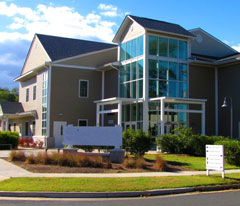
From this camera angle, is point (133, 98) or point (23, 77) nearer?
point (133, 98)

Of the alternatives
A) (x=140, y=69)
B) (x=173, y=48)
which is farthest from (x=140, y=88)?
(x=173, y=48)

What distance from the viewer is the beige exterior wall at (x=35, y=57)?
3672 cm

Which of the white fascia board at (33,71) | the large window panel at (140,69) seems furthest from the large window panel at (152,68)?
the white fascia board at (33,71)

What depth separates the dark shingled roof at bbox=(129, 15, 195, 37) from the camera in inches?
1192

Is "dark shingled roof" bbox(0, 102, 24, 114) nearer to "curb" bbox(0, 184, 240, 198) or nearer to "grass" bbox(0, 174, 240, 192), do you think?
"grass" bbox(0, 174, 240, 192)

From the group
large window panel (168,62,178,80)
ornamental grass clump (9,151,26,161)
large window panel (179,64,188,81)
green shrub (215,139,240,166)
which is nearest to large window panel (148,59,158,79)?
large window panel (168,62,178,80)

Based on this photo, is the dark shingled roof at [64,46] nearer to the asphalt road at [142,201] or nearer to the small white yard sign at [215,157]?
the small white yard sign at [215,157]

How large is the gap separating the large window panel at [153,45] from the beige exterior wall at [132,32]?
956 mm

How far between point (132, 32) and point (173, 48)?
3.87m

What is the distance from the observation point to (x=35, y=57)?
39125 mm

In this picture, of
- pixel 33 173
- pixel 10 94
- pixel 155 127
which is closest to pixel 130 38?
pixel 155 127

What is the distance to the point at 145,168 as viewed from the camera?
16328mm

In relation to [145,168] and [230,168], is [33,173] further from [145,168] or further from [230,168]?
[230,168]

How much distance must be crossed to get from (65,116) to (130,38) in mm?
9585
